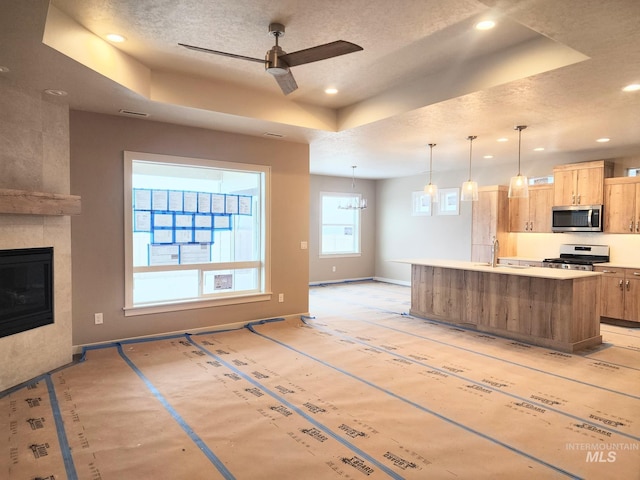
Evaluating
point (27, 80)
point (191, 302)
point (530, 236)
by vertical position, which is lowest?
point (191, 302)

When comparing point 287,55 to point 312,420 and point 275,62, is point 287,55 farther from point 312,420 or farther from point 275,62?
point 312,420

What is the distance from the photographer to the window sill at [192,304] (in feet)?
15.5

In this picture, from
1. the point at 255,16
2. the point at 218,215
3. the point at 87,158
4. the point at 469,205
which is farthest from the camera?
the point at 469,205

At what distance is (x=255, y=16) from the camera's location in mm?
2994

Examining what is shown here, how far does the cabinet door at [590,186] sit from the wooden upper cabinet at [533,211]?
518 mm

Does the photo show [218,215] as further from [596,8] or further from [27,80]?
[596,8]

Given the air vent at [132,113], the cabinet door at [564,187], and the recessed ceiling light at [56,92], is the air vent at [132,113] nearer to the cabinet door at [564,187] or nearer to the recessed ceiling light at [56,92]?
the recessed ceiling light at [56,92]

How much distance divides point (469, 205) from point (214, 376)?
22.1 feet

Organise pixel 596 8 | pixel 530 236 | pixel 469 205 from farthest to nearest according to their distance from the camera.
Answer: pixel 469 205, pixel 530 236, pixel 596 8

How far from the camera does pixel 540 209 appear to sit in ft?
23.6

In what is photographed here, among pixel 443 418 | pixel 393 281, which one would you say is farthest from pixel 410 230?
pixel 443 418

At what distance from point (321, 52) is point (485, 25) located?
1362mm

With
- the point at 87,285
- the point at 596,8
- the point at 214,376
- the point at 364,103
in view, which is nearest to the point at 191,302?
the point at 87,285

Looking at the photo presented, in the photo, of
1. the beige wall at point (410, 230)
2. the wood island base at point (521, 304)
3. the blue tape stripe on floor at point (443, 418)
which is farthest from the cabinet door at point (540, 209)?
the blue tape stripe on floor at point (443, 418)
